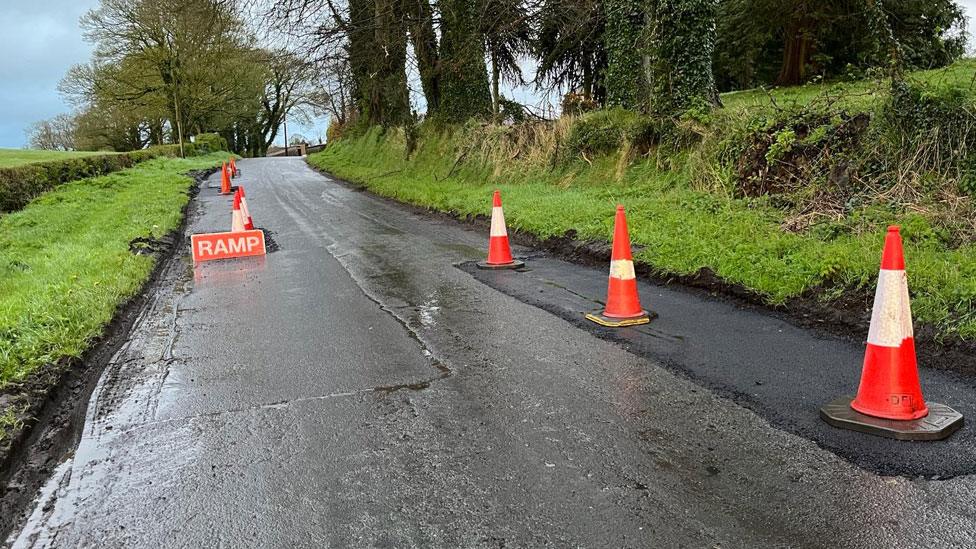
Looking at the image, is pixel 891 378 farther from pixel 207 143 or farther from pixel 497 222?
pixel 207 143

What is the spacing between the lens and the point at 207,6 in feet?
60.6

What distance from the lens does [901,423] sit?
3.46 meters

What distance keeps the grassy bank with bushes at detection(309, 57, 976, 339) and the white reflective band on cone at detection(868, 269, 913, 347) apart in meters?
1.31

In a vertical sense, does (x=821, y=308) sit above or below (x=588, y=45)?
below

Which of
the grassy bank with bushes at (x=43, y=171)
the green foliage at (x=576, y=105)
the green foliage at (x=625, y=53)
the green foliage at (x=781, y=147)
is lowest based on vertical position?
the grassy bank with bushes at (x=43, y=171)

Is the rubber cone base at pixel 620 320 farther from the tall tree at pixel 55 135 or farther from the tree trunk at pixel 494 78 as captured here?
the tall tree at pixel 55 135

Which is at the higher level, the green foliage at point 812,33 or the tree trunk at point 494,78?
the green foliage at point 812,33

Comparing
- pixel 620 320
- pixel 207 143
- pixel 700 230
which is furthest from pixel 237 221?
pixel 207 143

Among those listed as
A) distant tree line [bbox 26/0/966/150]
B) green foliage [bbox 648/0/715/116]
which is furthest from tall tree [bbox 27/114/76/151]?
green foliage [bbox 648/0/715/116]

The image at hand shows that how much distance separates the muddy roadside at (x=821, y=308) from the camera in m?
4.46

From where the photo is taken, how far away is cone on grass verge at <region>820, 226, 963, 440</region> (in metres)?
3.50

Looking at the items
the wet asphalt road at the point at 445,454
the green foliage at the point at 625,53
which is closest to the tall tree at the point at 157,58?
the green foliage at the point at 625,53

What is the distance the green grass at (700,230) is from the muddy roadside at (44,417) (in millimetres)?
5286

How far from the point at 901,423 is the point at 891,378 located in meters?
0.24
